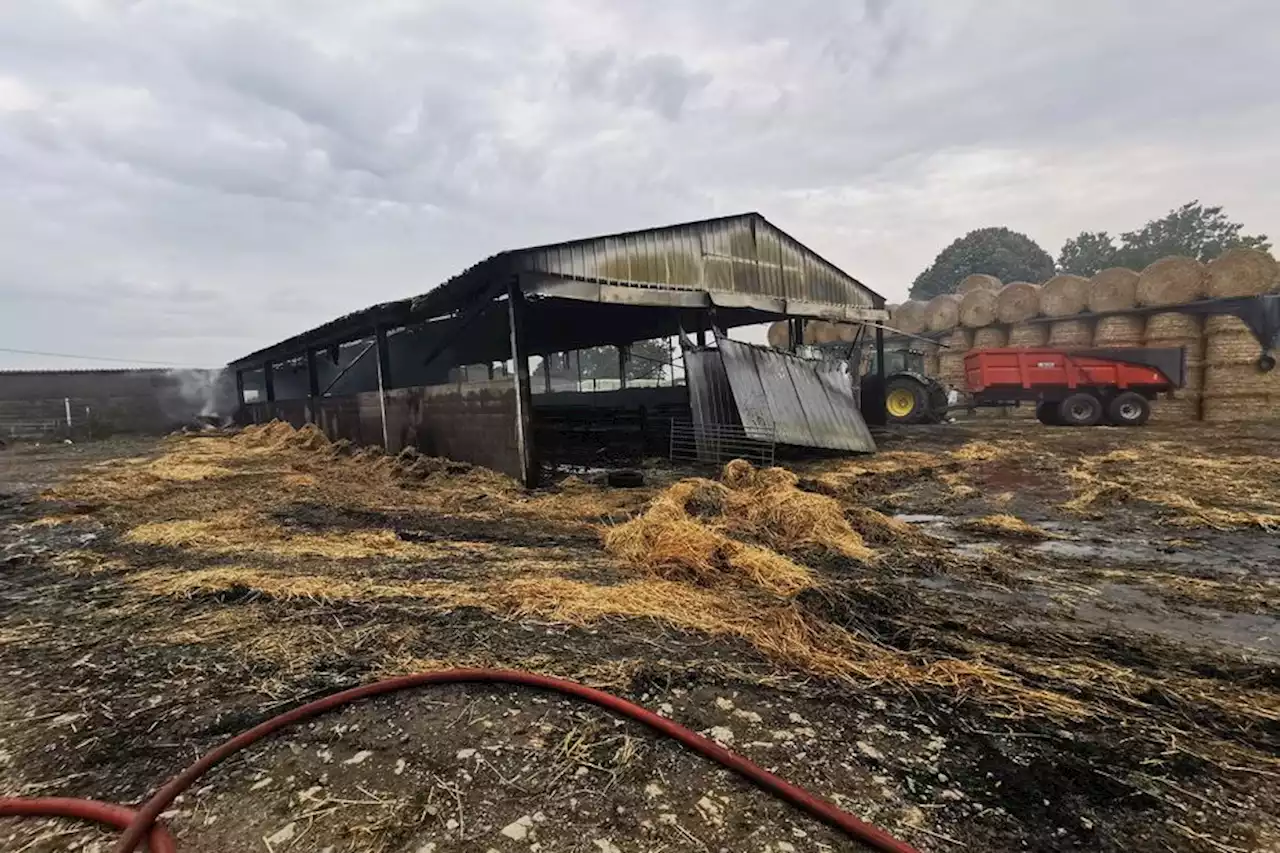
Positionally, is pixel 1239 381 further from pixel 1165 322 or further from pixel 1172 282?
pixel 1172 282

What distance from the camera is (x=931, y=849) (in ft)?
5.54

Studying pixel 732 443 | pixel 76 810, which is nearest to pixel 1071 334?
pixel 732 443

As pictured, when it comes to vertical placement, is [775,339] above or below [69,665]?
above

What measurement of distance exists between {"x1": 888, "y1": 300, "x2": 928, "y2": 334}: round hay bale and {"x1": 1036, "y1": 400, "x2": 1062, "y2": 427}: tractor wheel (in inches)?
274

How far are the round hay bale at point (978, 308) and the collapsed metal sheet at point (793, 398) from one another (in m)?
11.2

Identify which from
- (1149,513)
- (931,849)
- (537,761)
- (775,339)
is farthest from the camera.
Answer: (775,339)

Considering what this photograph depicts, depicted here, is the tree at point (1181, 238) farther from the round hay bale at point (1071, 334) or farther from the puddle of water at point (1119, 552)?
the puddle of water at point (1119, 552)

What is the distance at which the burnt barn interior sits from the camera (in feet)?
28.1

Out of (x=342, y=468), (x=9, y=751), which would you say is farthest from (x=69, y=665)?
(x=342, y=468)

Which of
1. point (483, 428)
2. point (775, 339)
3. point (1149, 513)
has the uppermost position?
point (775, 339)

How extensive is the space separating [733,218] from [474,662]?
978 cm

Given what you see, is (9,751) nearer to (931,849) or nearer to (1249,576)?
(931,849)

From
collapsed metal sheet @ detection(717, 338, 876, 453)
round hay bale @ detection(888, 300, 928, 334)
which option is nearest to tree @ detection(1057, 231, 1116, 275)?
round hay bale @ detection(888, 300, 928, 334)

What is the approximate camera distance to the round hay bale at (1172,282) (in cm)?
1550
